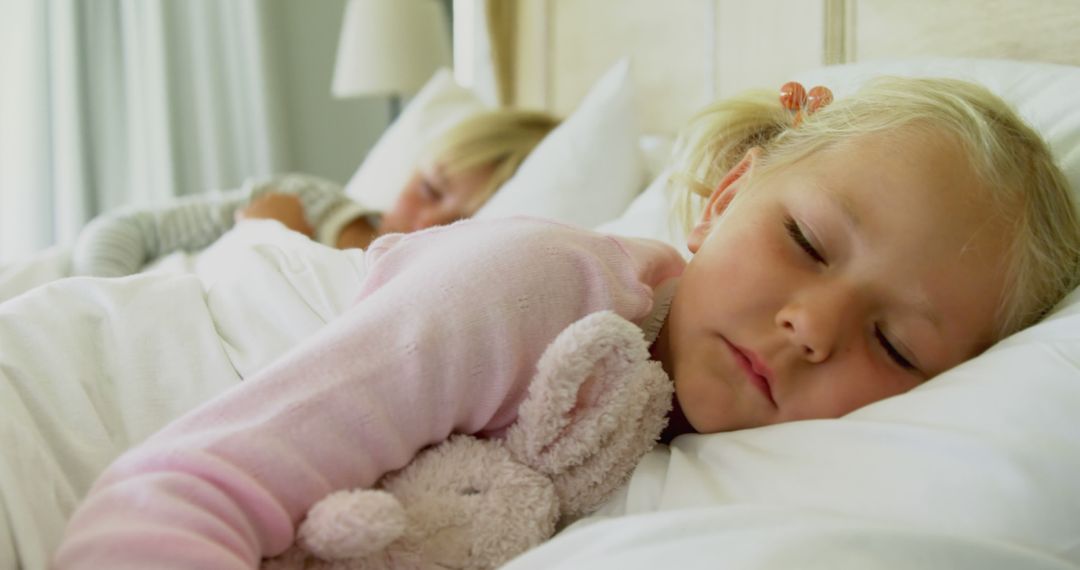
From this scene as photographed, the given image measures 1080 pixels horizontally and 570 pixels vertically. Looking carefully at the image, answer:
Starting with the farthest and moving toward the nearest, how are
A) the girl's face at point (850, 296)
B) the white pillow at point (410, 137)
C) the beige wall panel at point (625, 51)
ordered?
the white pillow at point (410, 137) < the beige wall panel at point (625, 51) < the girl's face at point (850, 296)

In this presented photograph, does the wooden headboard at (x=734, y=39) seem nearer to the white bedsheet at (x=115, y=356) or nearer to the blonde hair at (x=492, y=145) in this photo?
the blonde hair at (x=492, y=145)

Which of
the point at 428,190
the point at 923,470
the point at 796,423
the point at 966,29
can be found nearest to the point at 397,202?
the point at 428,190

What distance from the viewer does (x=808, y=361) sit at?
0.77m

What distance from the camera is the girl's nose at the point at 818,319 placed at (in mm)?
745

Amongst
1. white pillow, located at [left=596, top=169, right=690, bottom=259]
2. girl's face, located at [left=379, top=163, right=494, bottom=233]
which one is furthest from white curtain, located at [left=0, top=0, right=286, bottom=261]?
white pillow, located at [left=596, top=169, right=690, bottom=259]

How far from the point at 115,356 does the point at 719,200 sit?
1.99 ft

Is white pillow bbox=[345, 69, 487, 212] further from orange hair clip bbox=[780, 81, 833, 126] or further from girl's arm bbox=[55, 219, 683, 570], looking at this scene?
girl's arm bbox=[55, 219, 683, 570]

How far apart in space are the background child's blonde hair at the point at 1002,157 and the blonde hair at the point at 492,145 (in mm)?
1245

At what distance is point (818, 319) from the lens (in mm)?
747

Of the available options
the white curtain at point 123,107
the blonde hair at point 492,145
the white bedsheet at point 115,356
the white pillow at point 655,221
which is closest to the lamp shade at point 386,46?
the white curtain at point 123,107

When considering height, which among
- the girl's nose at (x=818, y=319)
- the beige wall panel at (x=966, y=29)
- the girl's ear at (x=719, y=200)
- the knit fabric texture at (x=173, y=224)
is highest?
the beige wall panel at (x=966, y=29)

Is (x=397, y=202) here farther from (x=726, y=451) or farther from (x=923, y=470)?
(x=923, y=470)

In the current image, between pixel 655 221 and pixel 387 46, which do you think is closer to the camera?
pixel 655 221

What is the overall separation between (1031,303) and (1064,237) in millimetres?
74
